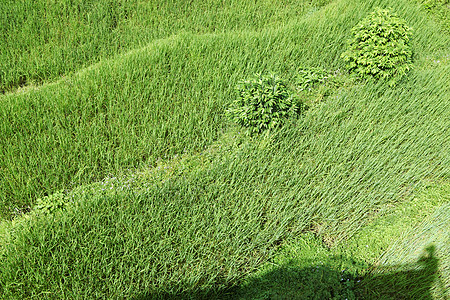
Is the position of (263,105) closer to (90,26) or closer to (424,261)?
(424,261)

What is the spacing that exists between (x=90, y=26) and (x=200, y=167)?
3190mm

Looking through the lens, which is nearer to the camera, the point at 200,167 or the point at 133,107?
the point at 200,167

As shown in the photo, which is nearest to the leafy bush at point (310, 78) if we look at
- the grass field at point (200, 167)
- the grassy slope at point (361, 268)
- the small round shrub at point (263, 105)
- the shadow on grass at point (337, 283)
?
the grass field at point (200, 167)

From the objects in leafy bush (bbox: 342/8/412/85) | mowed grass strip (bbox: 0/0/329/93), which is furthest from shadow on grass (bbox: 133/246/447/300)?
mowed grass strip (bbox: 0/0/329/93)

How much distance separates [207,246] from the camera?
2.51m

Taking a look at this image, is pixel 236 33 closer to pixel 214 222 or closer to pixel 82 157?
pixel 82 157

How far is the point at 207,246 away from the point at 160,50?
2.93 m

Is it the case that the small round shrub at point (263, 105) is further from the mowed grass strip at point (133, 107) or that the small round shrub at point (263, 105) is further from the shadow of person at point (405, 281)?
the shadow of person at point (405, 281)

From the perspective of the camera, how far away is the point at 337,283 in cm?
234

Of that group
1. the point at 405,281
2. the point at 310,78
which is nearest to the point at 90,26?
the point at 310,78

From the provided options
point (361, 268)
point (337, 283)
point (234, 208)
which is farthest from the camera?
point (234, 208)

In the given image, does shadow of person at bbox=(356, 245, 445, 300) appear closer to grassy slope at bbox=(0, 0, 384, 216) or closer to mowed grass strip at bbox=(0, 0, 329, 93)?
grassy slope at bbox=(0, 0, 384, 216)

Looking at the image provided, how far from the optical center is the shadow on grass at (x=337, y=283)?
2.30 m

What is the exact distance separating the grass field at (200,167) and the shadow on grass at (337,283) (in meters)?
0.01
